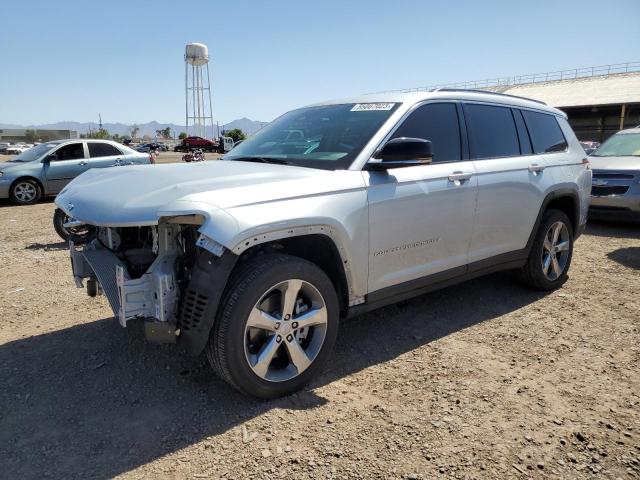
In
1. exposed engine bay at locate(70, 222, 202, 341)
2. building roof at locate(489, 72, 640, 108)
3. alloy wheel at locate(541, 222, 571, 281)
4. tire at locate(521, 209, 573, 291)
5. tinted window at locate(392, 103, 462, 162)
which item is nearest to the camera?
exposed engine bay at locate(70, 222, 202, 341)

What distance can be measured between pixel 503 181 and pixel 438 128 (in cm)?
78

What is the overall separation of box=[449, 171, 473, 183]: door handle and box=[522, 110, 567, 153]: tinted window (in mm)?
1254

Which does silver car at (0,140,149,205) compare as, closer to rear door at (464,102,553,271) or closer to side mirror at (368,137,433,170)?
rear door at (464,102,553,271)

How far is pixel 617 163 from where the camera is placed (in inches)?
332

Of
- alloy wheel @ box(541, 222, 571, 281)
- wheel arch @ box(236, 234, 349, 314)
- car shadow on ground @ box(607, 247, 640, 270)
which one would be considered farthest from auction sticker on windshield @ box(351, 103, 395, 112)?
car shadow on ground @ box(607, 247, 640, 270)

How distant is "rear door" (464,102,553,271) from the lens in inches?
155

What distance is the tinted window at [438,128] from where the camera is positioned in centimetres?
354

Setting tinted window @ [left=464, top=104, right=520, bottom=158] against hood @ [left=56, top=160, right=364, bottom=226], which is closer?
hood @ [left=56, top=160, right=364, bottom=226]

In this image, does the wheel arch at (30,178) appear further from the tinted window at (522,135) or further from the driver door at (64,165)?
the tinted window at (522,135)

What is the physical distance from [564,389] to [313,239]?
182 cm

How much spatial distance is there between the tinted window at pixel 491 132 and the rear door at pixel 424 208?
5.9 inches

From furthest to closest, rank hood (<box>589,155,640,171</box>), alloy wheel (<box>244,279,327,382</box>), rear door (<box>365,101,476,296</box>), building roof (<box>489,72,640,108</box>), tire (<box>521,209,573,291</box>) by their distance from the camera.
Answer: building roof (<box>489,72,640,108</box>), hood (<box>589,155,640,171</box>), tire (<box>521,209,573,291</box>), rear door (<box>365,101,476,296</box>), alloy wheel (<box>244,279,327,382</box>)

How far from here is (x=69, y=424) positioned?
2.68 m

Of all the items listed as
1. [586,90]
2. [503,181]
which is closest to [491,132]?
[503,181]
